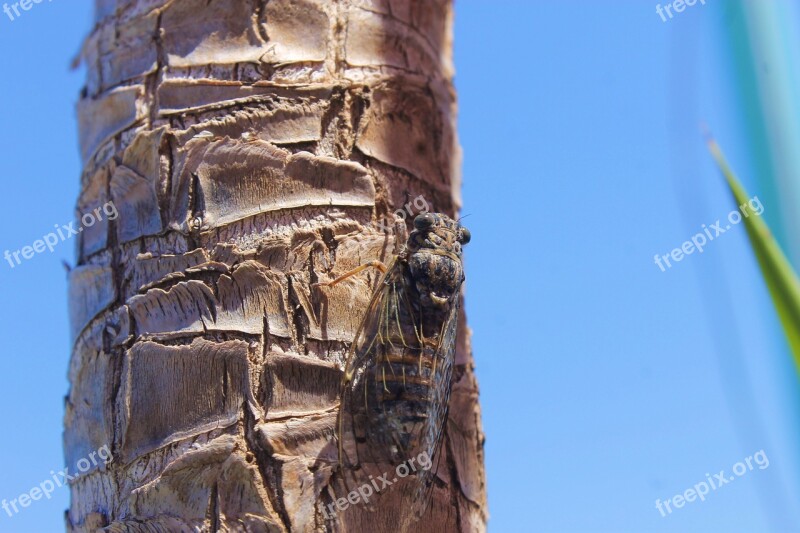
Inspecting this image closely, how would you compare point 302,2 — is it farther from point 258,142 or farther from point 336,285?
point 336,285

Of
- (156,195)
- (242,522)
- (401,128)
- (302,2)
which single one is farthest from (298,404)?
(302,2)

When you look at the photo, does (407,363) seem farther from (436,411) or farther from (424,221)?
(424,221)

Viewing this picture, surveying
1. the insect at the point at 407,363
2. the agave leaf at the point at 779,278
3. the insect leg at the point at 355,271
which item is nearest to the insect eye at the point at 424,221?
the insect at the point at 407,363

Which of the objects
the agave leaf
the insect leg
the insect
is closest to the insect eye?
the insect

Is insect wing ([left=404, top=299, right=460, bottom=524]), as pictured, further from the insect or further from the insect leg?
the insect leg

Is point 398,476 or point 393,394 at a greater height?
point 393,394
